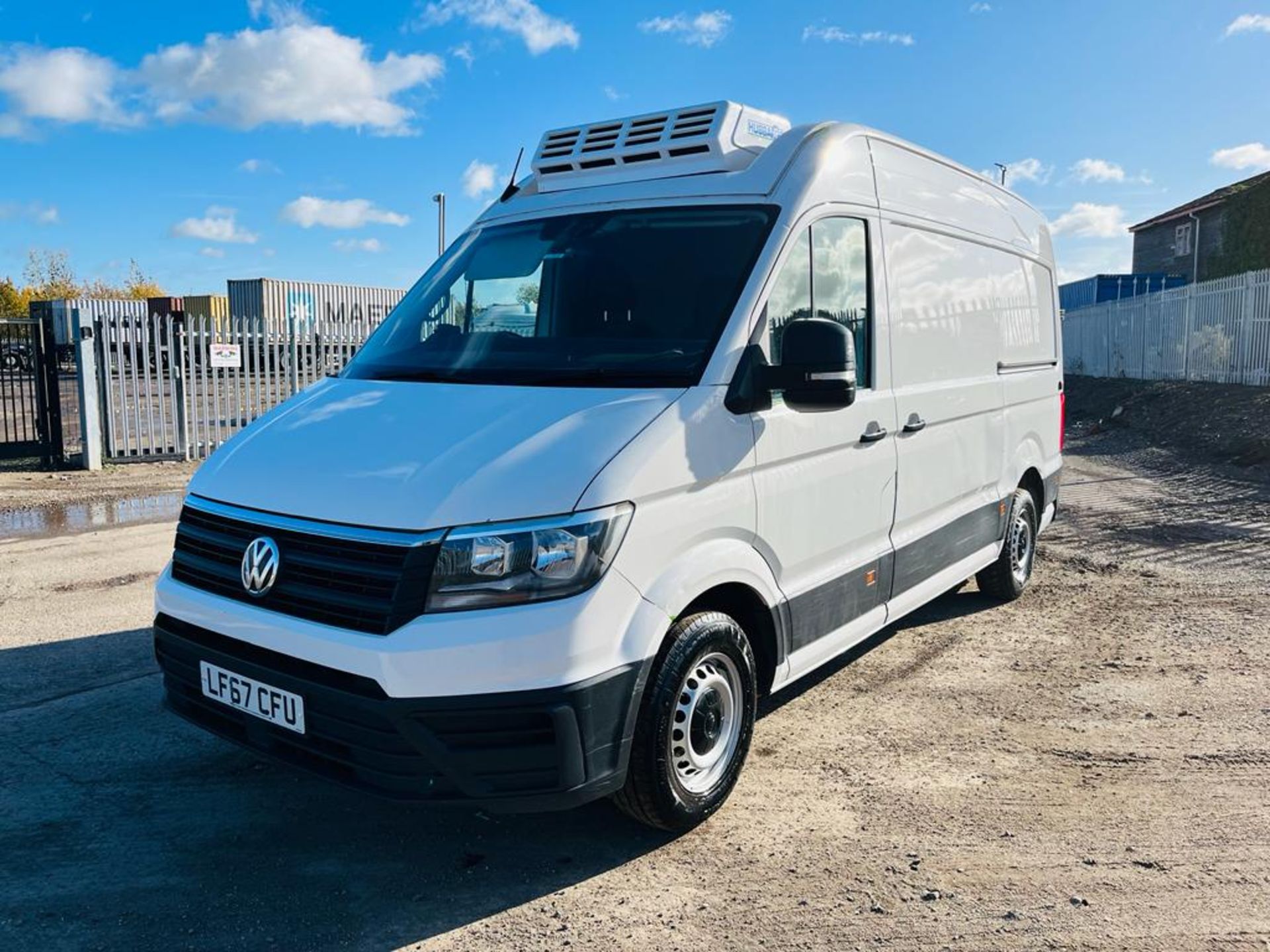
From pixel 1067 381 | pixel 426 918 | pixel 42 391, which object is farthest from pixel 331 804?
pixel 1067 381

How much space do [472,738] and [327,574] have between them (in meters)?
0.69

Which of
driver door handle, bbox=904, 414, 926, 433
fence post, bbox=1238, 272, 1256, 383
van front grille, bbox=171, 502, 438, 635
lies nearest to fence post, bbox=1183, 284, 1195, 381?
fence post, bbox=1238, 272, 1256, 383

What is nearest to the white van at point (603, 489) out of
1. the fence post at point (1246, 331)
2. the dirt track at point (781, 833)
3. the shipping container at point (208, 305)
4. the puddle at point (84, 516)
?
the dirt track at point (781, 833)

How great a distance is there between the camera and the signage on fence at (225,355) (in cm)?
1384

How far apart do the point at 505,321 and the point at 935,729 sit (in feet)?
8.98

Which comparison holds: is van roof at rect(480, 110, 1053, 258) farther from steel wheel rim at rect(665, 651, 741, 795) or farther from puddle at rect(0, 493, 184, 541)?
puddle at rect(0, 493, 184, 541)

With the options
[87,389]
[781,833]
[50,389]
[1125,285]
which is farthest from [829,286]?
[1125,285]

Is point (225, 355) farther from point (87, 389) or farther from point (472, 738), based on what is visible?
point (472, 738)

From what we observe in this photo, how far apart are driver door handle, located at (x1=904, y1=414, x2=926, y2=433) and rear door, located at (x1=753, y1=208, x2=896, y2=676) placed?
6.7 inches

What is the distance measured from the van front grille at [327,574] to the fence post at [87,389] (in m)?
10.8

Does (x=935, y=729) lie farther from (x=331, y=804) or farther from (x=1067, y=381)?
(x=1067, y=381)

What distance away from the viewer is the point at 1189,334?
20438 mm

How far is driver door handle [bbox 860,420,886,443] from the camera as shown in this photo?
168 inches

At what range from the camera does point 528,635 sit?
2.87 metres
